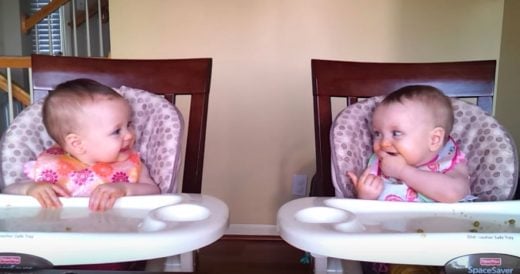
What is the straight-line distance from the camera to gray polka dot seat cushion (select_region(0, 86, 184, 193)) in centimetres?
111

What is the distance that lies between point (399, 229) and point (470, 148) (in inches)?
16.8

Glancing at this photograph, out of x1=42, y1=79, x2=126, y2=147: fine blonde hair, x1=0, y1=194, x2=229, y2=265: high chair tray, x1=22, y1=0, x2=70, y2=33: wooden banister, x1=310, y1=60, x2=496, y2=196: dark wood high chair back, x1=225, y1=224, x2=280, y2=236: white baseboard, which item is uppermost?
x1=22, y1=0, x2=70, y2=33: wooden banister

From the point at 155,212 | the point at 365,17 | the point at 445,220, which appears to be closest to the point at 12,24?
the point at 365,17

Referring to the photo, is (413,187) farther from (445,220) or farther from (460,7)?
(460,7)

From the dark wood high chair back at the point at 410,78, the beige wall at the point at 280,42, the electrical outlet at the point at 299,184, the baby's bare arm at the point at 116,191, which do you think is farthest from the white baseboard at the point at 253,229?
the baby's bare arm at the point at 116,191

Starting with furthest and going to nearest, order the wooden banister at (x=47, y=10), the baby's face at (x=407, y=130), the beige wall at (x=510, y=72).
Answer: the wooden banister at (x=47, y=10) → the beige wall at (x=510, y=72) → the baby's face at (x=407, y=130)

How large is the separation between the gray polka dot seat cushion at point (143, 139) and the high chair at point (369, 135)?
1.13ft

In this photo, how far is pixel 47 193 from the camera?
100 centimetres

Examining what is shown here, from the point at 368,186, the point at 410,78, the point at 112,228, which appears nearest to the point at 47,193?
the point at 112,228

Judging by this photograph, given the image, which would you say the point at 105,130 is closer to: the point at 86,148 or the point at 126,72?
the point at 86,148

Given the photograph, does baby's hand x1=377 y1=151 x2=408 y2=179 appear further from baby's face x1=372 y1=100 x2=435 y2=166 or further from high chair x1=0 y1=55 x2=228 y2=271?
high chair x1=0 y1=55 x2=228 y2=271

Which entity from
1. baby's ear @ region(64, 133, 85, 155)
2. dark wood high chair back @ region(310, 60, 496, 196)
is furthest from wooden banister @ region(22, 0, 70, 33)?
dark wood high chair back @ region(310, 60, 496, 196)

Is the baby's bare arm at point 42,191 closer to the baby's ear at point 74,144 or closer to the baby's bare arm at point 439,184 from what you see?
the baby's ear at point 74,144

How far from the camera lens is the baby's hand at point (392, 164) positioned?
41.7 inches
